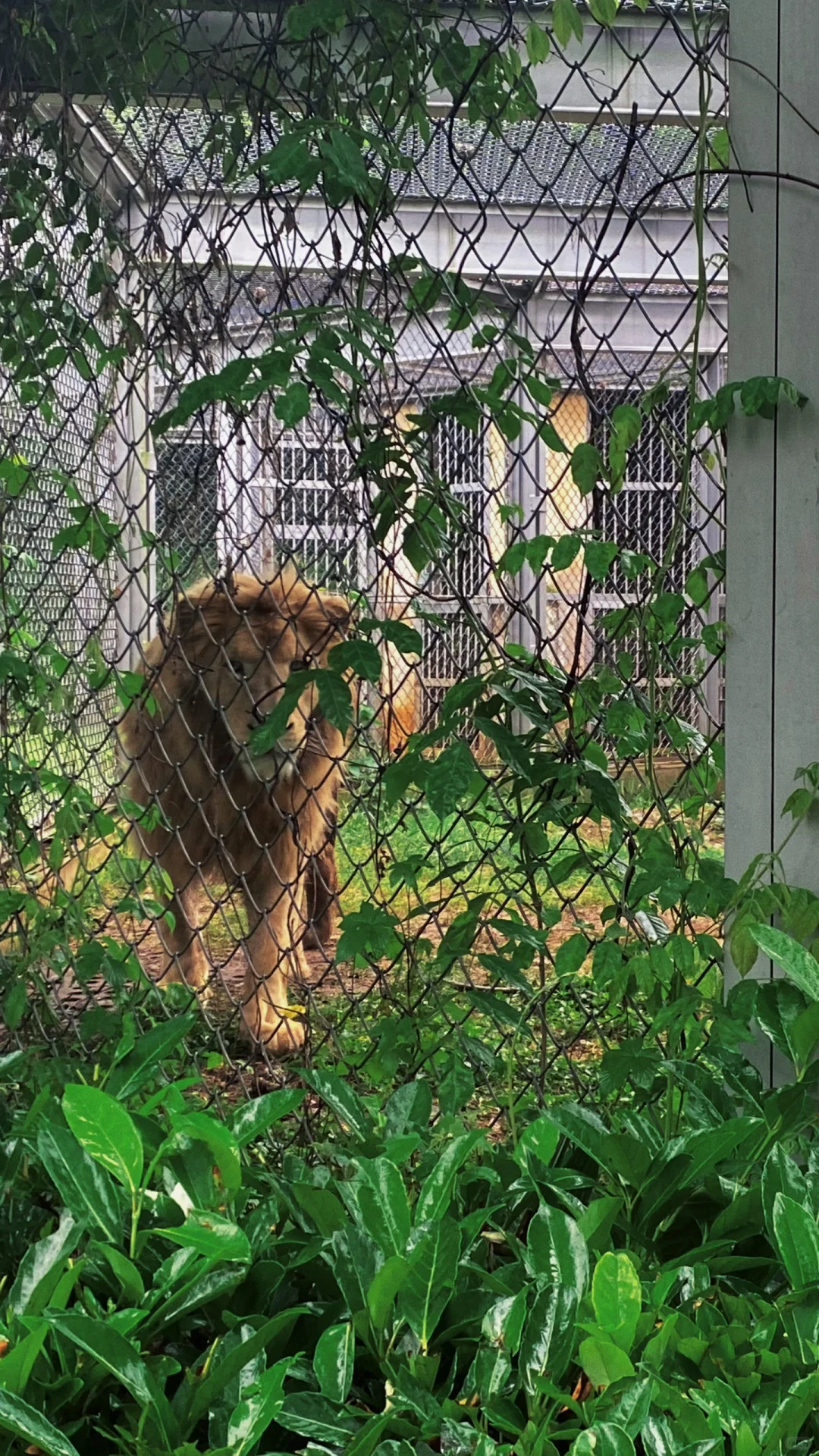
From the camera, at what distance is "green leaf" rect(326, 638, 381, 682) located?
6.59ft

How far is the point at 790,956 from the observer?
1.65 m

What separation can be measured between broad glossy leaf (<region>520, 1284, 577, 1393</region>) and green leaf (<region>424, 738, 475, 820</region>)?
73 cm

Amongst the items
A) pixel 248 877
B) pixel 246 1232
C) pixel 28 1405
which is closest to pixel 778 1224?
pixel 246 1232

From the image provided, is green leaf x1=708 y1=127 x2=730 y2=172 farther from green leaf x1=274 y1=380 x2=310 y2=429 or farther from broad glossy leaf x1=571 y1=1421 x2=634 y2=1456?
broad glossy leaf x1=571 y1=1421 x2=634 y2=1456

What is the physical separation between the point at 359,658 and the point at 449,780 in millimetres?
250

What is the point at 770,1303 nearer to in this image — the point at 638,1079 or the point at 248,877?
the point at 638,1079

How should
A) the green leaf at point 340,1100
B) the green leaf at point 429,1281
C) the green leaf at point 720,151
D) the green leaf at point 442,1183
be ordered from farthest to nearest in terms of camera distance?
the green leaf at point 720,151 → the green leaf at point 340,1100 → the green leaf at point 442,1183 → the green leaf at point 429,1281

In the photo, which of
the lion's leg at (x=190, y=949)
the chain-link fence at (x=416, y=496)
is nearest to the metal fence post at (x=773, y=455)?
the chain-link fence at (x=416, y=496)

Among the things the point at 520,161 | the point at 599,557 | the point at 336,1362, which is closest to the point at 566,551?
the point at 599,557

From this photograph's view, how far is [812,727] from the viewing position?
1810 millimetres

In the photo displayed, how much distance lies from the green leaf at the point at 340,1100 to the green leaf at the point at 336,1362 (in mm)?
442

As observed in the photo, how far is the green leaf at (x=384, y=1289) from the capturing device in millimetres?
1321

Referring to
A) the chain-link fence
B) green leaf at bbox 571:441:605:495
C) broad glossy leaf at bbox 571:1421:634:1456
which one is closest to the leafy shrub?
broad glossy leaf at bbox 571:1421:634:1456

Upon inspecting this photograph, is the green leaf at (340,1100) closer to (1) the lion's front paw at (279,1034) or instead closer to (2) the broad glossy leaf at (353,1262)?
(2) the broad glossy leaf at (353,1262)
